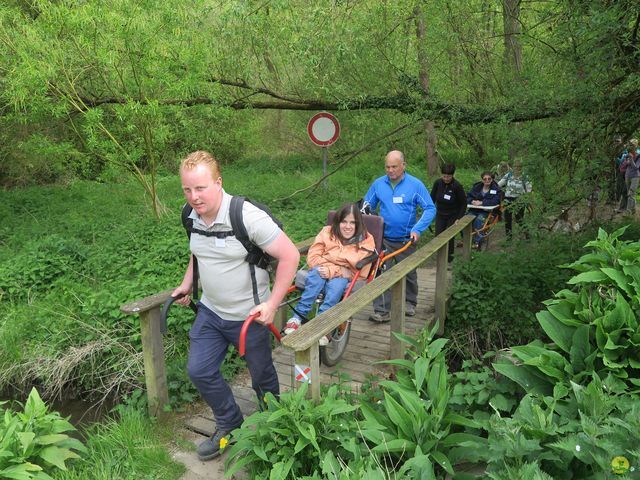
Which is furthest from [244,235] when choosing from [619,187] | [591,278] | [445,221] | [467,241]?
[619,187]

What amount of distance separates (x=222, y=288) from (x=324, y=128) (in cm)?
767

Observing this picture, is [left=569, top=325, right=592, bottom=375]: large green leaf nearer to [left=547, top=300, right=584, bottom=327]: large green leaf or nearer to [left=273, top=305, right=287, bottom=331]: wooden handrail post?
[left=547, top=300, right=584, bottom=327]: large green leaf

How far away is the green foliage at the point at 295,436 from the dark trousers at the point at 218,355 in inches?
18.6

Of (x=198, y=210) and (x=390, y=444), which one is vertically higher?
(x=198, y=210)

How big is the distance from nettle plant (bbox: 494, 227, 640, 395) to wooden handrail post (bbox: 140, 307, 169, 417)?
2410 millimetres

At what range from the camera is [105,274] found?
7422 millimetres

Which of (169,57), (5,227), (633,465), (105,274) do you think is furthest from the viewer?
(5,227)

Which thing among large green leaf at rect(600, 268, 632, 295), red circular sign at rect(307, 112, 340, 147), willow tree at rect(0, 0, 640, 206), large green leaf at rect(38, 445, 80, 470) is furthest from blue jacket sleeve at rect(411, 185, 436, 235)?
red circular sign at rect(307, 112, 340, 147)

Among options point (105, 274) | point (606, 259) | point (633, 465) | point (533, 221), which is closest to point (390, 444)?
point (633, 465)

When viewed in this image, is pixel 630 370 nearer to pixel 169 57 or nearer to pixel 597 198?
pixel 597 198

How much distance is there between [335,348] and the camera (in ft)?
15.1

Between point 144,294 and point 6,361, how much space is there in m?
1.71

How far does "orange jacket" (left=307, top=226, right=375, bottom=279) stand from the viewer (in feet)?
15.1

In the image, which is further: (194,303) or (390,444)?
(194,303)
